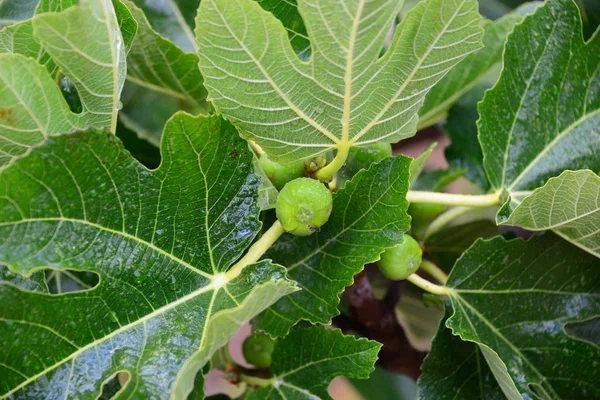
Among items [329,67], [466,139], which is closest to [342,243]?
[329,67]

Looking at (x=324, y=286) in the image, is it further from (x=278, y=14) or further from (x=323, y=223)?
(x=278, y=14)

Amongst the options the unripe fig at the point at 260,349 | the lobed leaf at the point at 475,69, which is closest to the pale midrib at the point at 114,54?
the unripe fig at the point at 260,349

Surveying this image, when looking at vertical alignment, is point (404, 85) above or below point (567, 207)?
above

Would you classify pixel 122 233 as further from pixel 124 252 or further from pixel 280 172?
pixel 280 172

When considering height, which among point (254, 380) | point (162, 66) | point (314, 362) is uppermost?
point (162, 66)

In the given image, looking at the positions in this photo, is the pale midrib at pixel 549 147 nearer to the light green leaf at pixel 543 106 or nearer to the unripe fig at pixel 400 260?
the light green leaf at pixel 543 106

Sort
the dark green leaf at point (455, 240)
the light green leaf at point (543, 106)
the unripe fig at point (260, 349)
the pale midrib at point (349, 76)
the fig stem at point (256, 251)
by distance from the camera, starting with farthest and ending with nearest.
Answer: the dark green leaf at point (455, 240) → the unripe fig at point (260, 349) → the light green leaf at point (543, 106) → the fig stem at point (256, 251) → the pale midrib at point (349, 76)
